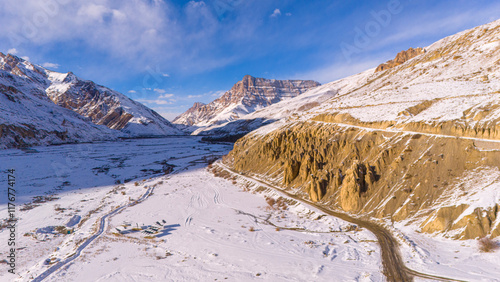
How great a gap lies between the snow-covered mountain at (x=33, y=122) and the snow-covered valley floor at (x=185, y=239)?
88980 mm

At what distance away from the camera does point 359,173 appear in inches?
1220

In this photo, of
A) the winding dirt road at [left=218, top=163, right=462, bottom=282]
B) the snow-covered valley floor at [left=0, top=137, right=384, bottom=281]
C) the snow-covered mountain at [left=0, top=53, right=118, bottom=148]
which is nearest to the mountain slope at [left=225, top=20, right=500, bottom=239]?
the winding dirt road at [left=218, top=163, right=462, bottom=282]

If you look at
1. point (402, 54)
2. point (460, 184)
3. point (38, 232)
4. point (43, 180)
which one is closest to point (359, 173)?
point (460, 184)

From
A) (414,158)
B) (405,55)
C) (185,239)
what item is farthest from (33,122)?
(405,55)

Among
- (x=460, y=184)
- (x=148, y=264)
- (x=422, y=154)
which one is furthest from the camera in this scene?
(x=422, y=154)

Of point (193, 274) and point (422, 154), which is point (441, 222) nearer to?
point (422, 154)

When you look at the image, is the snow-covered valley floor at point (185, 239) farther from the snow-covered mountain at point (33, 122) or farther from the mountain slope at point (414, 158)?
→ the snow-covered mountain at point (33, 122)

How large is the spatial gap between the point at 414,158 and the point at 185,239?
32.9 metres

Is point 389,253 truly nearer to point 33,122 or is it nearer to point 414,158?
point 414,158

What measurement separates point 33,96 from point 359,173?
211 m

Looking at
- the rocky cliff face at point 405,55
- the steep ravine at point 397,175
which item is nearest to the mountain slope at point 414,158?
the steep ravine at point 397,175

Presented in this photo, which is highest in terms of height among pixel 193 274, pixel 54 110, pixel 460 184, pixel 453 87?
pixel 54 110

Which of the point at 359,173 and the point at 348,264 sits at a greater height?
the point at 359,173

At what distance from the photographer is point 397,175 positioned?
1155 inches
